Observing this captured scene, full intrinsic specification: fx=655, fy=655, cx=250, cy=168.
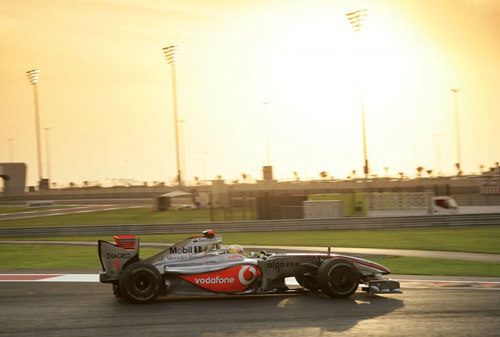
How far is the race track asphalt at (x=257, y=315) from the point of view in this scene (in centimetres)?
980

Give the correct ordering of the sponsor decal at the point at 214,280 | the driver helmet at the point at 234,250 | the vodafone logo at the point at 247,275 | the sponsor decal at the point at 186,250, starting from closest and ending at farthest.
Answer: the sponsor decal at the point at 214,280, the vodafone logo at the point at 247,275, the sponsor decal at the point at 186,250, the driver helmet at the point at 234,250

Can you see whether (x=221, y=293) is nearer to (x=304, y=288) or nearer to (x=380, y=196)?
(x=304, y=288)

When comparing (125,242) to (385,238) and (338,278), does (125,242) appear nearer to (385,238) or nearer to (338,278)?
(338,278)

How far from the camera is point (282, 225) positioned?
111 feet

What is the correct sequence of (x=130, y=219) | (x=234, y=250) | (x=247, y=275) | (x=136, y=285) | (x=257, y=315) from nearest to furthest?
1. (x=257, y=315)
2. (x=136, y=285)
3. (x=247, y=275)
4. (x=234, y=250)
5. (x=130, y=219)

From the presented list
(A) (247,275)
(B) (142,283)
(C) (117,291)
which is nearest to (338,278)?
(A) (247,275)

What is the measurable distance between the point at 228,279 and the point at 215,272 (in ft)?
0.91

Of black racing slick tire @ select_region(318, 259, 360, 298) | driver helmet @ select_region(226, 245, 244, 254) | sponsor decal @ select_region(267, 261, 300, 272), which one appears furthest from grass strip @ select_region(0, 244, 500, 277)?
driver helmet @ select_region(226, 245, 244, 254)

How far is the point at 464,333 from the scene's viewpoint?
954 cm

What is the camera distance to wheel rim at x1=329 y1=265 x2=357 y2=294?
1233cm

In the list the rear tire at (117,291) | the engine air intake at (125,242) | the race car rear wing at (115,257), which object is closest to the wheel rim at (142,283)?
the race car rear wing at (115,257)

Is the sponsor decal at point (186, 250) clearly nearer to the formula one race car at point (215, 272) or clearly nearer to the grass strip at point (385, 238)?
the formula one race car at point (215, 272)

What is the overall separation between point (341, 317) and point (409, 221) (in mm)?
22901

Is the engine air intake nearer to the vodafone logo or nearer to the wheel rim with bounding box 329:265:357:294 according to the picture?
the vodafone logo
